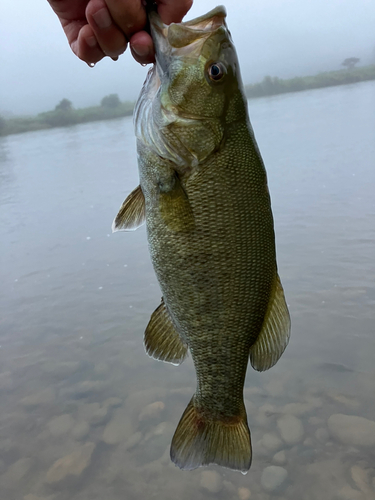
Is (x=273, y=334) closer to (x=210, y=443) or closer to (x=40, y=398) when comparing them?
(x=210, y=443)

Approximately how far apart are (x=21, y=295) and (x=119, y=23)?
632 centimetres

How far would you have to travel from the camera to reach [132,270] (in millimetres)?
7473

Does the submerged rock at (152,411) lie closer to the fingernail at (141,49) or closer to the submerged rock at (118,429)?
the submerged rock at (118,429)

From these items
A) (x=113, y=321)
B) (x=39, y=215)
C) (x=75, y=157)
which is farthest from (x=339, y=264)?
(x=75, y=157)

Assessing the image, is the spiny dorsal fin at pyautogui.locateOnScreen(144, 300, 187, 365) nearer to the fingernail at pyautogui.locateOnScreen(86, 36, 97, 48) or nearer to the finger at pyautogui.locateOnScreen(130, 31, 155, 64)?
the finger at pyautogui.locateOnScreen(130, 31, 155, 64)

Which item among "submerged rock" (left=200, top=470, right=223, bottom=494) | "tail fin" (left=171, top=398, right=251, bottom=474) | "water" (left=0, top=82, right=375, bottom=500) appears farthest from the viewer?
"water" (left=0, top=82, right=375, bottom=500)

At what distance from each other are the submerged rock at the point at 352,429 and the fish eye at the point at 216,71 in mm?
3346

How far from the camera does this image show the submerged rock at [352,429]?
12.2ft

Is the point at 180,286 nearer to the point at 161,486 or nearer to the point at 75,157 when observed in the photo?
the point at 161,486

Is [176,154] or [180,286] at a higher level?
[176,154]

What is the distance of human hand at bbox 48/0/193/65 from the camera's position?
155cm

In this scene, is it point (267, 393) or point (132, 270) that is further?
point (132, 270)

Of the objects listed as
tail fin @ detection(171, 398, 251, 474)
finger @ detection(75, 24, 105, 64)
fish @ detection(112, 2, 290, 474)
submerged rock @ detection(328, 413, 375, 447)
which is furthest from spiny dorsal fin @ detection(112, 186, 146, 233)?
submerged rock @ detection(328, 413, 375, 447)

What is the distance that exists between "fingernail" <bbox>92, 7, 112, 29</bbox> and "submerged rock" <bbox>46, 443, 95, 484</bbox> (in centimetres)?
356
